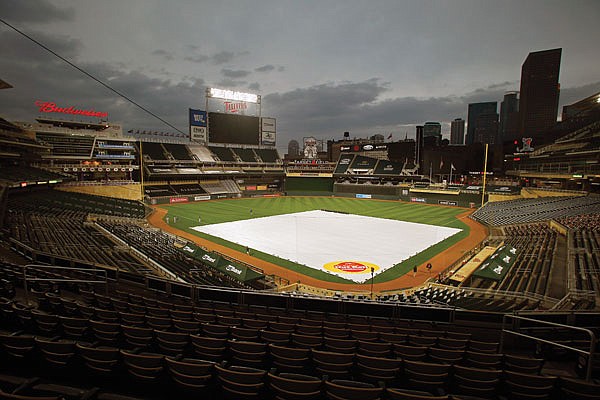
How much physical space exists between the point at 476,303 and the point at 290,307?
22.3 feet

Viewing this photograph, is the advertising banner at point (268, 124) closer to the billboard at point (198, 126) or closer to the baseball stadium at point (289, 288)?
the billboard at point (198, 126)

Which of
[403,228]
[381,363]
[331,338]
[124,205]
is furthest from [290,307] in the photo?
[124,205]

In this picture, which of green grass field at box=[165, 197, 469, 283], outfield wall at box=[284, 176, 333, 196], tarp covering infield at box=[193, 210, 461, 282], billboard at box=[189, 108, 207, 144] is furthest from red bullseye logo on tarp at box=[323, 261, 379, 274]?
billboard at box=[189, 108, 207, 144]

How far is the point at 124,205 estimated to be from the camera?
1505 inches

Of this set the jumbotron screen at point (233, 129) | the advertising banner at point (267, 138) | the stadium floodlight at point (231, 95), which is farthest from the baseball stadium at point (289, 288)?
the advertising banner at point (267, 138)

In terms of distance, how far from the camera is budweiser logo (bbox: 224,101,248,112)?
221 feet

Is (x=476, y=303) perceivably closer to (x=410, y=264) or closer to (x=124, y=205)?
(x=410, y=264)

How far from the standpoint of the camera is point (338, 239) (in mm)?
28875

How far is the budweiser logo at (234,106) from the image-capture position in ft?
221

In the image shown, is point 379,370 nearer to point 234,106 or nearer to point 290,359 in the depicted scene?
point 290,359

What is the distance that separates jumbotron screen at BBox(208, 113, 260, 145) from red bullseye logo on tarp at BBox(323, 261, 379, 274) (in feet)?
168

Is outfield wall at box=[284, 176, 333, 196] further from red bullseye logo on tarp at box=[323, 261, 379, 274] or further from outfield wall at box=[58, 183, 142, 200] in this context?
red bullseye logo on tarp at box=[323, 261, 379, 274]

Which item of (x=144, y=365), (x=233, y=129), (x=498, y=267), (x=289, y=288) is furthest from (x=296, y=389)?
(x=233, y=129)

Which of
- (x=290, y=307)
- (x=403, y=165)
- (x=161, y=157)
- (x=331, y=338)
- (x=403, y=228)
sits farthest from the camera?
(x=403, y=165)
